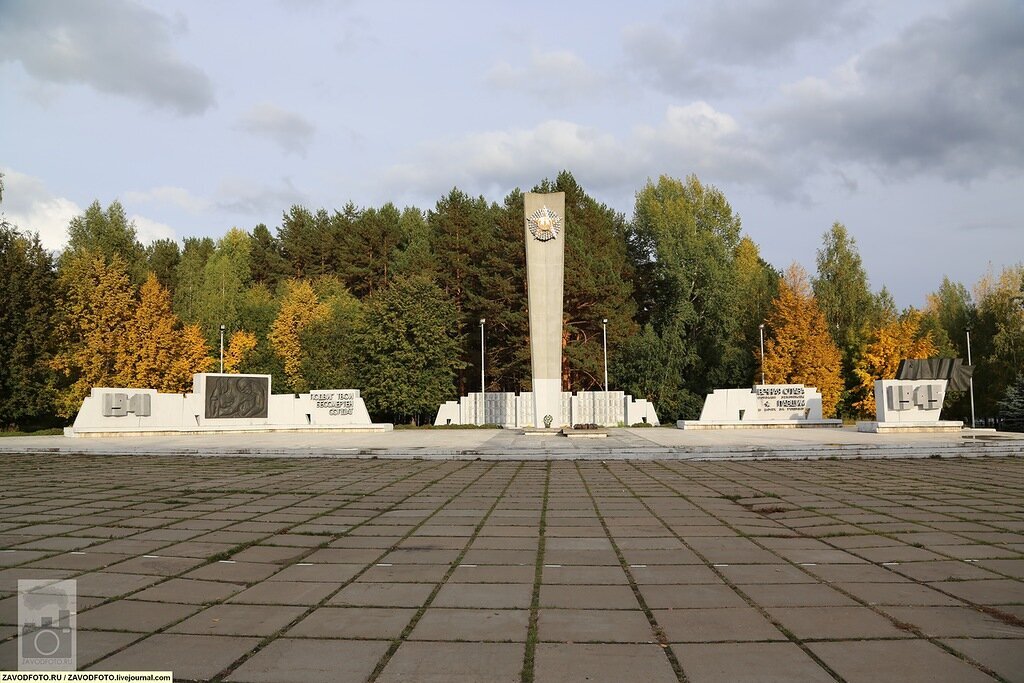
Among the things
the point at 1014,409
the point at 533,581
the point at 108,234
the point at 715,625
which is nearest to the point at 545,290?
the point at 1014,409

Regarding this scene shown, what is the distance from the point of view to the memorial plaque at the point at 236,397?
93.2 ft

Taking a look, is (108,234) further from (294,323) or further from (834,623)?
(834,623)

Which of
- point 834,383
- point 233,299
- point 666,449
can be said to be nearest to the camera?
point 666,449

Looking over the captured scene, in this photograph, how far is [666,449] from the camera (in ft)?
60.2

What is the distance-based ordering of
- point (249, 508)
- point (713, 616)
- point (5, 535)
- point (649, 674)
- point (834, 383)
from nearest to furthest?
1. point (649, 674)
2. point (713, 616)
3. point (5, 535)
4. point (249, 508)
5. point (834, 383)

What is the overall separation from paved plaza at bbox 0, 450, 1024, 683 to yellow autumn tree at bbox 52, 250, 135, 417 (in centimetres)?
2739

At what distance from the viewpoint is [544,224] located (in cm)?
2959

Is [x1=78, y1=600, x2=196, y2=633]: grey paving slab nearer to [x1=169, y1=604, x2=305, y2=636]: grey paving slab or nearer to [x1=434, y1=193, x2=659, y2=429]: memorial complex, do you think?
[x1=169, y1=604, x2=305, y2=636]: grey paving slab

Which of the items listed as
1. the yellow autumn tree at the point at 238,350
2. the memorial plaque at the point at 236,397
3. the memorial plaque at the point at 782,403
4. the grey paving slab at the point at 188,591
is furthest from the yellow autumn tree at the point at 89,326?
the grey paving slab at the point at 188,591

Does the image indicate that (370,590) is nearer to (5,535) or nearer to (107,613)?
(107,613)

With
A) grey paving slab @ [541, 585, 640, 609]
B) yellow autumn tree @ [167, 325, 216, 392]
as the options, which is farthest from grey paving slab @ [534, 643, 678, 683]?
yellow autumn tree @ [167, 325, 216, 392]

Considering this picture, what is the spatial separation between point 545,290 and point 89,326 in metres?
23.4

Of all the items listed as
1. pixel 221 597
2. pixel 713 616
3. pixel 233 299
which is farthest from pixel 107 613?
pixel 233 299

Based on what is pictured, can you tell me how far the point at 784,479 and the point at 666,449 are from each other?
20.2 ft
